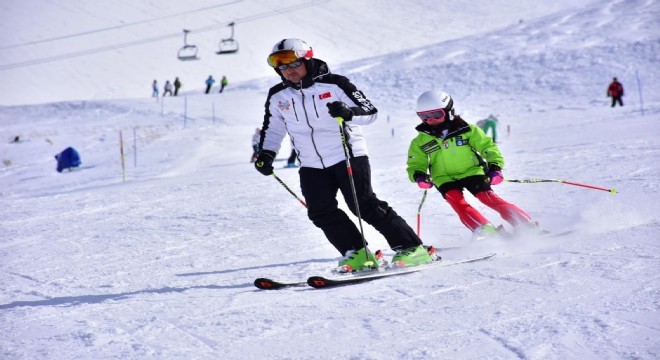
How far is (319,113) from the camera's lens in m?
4.48

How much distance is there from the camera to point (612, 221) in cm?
554

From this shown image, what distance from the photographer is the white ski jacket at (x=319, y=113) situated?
444cm

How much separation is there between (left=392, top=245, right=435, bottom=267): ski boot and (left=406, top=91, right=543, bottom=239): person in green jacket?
919 millimetres

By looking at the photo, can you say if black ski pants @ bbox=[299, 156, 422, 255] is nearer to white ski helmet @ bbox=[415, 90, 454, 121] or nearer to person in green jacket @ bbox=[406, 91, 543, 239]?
person in green jacket @ bbox=[406, 91, 543, 239]

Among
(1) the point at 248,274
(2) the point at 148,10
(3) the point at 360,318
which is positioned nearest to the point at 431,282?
(3) the point at 360,318

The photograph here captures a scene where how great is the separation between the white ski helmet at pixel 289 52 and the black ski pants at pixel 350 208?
767 millimetres

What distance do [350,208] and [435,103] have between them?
A: 1.37 meters

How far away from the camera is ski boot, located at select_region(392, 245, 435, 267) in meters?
4.38

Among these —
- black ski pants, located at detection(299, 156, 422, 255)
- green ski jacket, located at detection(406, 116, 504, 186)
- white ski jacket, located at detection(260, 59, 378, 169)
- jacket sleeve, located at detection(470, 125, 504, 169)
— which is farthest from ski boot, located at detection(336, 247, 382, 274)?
jacket sleeve, located at detection(470, 125, 504, 169)

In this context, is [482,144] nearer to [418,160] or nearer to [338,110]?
[418,160]

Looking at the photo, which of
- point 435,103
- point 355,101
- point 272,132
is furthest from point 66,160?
point 355,101

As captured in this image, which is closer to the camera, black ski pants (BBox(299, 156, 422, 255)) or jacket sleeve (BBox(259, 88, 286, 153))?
black ski pants (BBox(299, 156, 422, 255))

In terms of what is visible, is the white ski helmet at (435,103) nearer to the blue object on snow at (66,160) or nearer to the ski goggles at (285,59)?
the ski goggles at (285,59)

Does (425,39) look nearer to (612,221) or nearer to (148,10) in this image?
(148,10)
